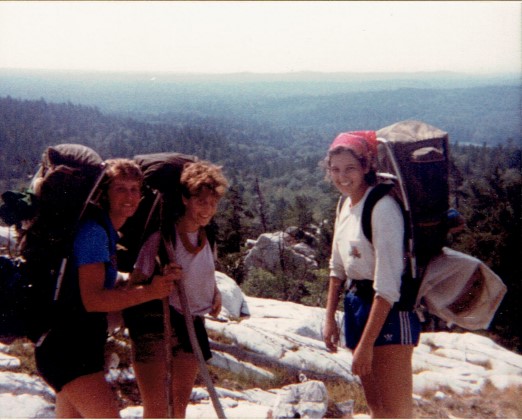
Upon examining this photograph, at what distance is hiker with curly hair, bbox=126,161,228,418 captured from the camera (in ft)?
7.64

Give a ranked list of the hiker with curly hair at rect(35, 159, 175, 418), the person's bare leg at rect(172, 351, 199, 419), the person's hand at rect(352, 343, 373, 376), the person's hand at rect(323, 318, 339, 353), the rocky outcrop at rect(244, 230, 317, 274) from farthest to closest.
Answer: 1. the rocky outcrop at rect(244, 230, 317, 274)
2. the person's hand at rect(323, 318, 339, 353)
3. the person's bare leg at rect(172, 351, 199, 419)
4. the person's hand at rect(352, 343, 373, 376)
5. the hiker with curly hair at rect(35, 159, 175, 418)

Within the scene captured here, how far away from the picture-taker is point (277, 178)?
137875mm

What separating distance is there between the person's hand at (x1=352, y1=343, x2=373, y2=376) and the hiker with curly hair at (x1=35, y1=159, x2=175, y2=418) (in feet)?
2.99

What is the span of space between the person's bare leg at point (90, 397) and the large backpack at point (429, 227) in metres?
1.36

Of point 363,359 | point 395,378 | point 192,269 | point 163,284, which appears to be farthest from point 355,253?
point 163,284

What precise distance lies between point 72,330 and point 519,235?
30.3 meters

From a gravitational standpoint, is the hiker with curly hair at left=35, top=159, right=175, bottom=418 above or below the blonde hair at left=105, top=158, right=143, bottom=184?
below

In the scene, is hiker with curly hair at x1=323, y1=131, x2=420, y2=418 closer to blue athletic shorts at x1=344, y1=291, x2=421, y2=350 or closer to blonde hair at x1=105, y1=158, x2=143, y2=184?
blue athletic shorts at x1=344, y1=291, x2=421, y2=350

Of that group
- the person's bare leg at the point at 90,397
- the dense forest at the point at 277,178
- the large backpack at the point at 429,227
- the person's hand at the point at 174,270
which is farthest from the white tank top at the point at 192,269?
the large backpack at the point at 429,227

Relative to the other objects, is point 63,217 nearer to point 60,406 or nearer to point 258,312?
point 60,406

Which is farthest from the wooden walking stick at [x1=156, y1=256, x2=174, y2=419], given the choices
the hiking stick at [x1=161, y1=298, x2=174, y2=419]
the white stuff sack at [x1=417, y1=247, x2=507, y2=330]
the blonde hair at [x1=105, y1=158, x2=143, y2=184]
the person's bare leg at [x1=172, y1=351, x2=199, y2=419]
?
the white stuff sack at [x1=417, y1=247, x2=507, y2=330]

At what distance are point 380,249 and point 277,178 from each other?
13597 cm

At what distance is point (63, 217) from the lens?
2.05 m

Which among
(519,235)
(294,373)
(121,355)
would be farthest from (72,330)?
(519,235)
